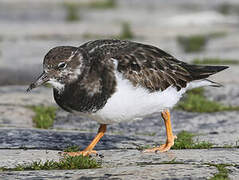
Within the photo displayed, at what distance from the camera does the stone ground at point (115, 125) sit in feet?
17.0

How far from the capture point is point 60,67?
5684 millimetres

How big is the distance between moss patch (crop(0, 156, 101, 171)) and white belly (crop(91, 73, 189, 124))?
535mm

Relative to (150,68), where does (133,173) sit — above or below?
below

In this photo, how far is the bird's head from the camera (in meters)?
5.62

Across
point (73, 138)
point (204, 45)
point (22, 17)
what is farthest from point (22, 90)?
point (22, 17)

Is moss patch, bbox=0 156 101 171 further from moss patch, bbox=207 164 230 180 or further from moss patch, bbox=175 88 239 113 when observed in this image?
moss patch, bbox=175 88 239 113

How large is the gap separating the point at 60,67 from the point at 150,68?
1.10 metres

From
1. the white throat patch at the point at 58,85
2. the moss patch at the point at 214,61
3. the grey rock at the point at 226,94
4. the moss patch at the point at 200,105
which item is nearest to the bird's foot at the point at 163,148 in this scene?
the white throat patch at the point at 58,85

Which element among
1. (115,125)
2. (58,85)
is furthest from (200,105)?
(58,85)

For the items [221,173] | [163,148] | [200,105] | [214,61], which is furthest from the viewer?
[214,61]

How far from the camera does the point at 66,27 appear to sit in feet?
51.9

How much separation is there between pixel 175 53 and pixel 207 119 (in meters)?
5.09

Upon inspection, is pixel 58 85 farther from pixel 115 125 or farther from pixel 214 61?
pixel 214 61

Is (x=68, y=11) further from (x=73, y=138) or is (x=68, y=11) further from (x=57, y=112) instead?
(x=73, y=138)
